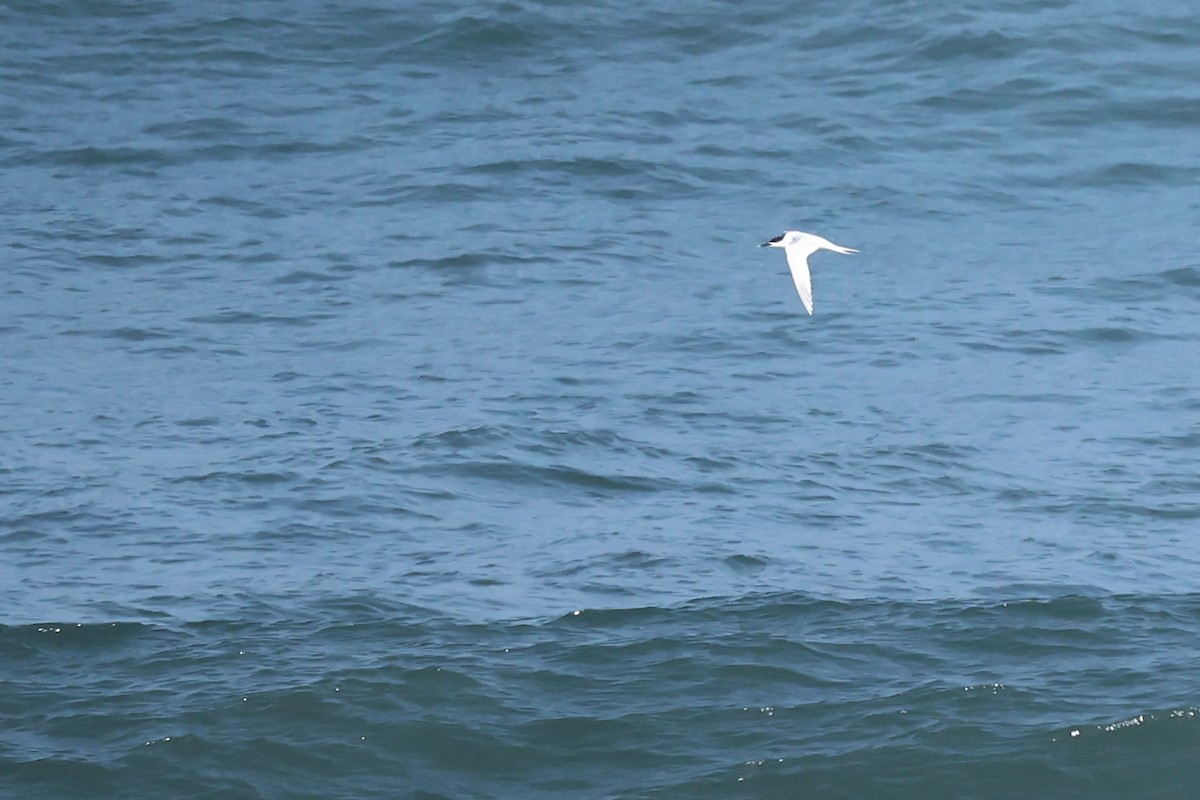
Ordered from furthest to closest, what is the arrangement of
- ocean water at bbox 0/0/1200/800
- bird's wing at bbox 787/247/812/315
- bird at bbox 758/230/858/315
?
bird at bbox 758/230/858/315 < bird's wing at bbox 787/247/812/315 < ocean water at bbox 0/0/1200/800

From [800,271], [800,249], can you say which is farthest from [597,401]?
[800,271]

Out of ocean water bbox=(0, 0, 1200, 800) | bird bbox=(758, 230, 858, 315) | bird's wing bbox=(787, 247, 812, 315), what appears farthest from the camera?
bird bbox=(758, 230, 858, 315)

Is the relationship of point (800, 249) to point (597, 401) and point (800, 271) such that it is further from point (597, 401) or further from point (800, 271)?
point (597, 401)

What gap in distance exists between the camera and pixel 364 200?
658 inches

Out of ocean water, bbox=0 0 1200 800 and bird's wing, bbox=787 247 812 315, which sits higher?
bird's wing, bbox=787 247 812 315

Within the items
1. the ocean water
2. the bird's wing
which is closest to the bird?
the bird's wing

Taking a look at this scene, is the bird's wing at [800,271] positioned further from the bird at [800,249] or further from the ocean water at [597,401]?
the ocean water at [597,401]

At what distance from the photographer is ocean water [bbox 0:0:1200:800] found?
9383 mm

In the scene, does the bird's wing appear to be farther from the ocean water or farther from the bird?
the ocean water

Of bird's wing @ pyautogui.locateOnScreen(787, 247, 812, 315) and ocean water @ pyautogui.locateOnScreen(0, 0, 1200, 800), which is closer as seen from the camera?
ocean water @ pyautogui.locateOnScreen(0, 0, 1200, 800)

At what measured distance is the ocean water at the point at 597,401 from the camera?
30.8 feet

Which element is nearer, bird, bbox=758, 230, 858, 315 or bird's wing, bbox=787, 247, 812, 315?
bird's wing, bbox=787, 247, 812, 315

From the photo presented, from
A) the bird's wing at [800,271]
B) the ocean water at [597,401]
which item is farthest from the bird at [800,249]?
the ocean water at [597,401]

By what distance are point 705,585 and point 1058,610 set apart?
206 cm
